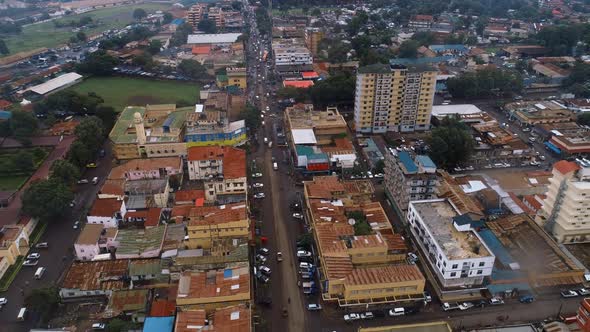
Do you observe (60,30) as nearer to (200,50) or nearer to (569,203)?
(200,50)

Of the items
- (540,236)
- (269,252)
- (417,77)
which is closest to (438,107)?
(417,77)

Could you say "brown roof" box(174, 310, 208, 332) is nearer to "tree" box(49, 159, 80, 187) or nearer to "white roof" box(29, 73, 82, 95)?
"tree" box(49, 159, 80, 187)

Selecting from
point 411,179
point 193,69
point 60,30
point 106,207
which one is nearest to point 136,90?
point 193,69

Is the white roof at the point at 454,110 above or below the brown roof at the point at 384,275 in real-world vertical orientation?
above

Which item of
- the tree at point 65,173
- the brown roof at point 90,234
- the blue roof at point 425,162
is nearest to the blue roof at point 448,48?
the blue roof at point 425,162

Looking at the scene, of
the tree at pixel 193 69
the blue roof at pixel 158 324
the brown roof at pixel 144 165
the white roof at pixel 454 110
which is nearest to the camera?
the blue roof at pixel 158 324

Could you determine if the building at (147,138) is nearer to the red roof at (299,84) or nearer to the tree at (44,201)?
the tree at (44,201)

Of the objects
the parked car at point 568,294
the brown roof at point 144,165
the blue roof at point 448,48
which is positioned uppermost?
the blue roof at point 448,48

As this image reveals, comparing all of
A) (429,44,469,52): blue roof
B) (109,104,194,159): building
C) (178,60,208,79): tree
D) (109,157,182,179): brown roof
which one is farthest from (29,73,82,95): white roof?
(429,44,469,52): blue roof
